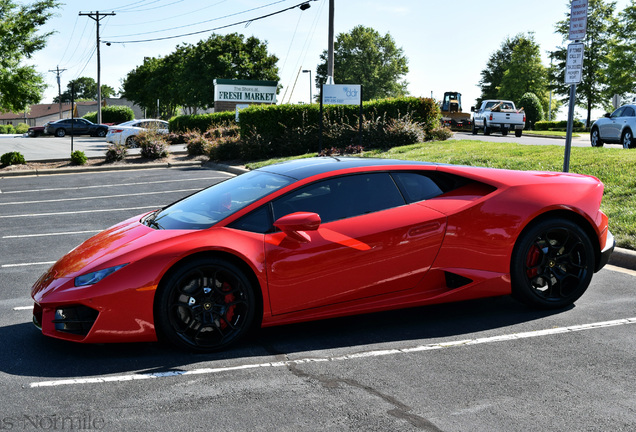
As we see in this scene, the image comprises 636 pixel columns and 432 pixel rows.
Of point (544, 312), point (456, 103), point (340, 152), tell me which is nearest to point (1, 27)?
point (340, 152)

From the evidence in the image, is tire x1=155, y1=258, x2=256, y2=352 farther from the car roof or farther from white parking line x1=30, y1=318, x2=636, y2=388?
the car roof

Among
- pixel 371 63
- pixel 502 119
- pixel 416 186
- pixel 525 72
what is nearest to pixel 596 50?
pixel 525 72

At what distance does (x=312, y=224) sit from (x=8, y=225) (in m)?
7.81

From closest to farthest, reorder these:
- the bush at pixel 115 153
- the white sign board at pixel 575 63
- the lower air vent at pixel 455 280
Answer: the lower air vent at pixel 455 280, the white sign board at pixel 575 63, the bush at pixel 115 153

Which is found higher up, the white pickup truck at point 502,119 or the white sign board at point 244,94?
the white sign board at point 244,94

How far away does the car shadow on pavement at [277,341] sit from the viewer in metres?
4.13

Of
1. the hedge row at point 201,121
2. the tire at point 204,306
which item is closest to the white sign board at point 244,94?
the hedge row at point 201,121

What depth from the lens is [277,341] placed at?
463 centimetres

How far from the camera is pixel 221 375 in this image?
3977 millimetres

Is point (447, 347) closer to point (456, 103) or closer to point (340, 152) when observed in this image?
point (340, 152)

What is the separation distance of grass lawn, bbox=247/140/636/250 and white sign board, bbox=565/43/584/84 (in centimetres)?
184

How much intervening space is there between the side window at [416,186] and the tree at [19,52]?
2007cm

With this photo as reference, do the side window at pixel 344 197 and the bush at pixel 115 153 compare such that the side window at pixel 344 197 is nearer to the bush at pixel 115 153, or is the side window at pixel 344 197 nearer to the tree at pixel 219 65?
the bush at pixel 115 153

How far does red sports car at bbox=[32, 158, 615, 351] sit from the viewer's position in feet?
13.9
